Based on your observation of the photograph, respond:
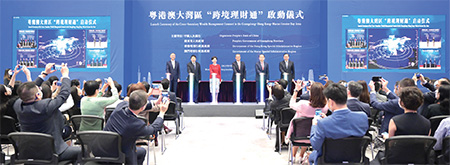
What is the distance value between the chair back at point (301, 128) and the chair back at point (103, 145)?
1.88 metres

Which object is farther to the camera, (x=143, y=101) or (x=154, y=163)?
(x=154, y=163)

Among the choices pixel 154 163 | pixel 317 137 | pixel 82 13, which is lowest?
pixel 154 163

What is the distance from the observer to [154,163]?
451cm

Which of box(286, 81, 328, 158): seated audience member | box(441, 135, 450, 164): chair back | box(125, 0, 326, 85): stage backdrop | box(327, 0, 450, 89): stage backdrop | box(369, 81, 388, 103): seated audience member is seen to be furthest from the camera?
box(125, 0, 326, 85): stage backdrop

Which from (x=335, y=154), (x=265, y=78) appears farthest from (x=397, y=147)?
(x=265, y=78)

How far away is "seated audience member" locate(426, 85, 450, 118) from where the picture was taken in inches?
144

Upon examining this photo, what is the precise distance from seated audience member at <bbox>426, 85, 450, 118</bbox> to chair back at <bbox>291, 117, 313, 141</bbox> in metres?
1.33

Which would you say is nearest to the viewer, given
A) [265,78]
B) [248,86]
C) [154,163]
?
[154,163]

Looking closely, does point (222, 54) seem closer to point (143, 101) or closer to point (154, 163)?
point (154, 163)

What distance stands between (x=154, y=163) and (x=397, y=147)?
2921mm

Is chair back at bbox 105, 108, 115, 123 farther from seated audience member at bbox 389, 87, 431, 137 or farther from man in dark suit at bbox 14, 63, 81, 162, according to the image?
seated audience member at bbox 389, 87, 431, 137

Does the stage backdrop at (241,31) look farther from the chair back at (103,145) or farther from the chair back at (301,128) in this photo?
the chair back at (103,145)

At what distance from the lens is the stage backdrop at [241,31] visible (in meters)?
11.4

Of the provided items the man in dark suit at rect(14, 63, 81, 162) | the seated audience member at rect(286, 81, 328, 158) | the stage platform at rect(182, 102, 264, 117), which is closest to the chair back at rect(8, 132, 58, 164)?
the man in dark suit at rect(14, 63, 81, 162)
